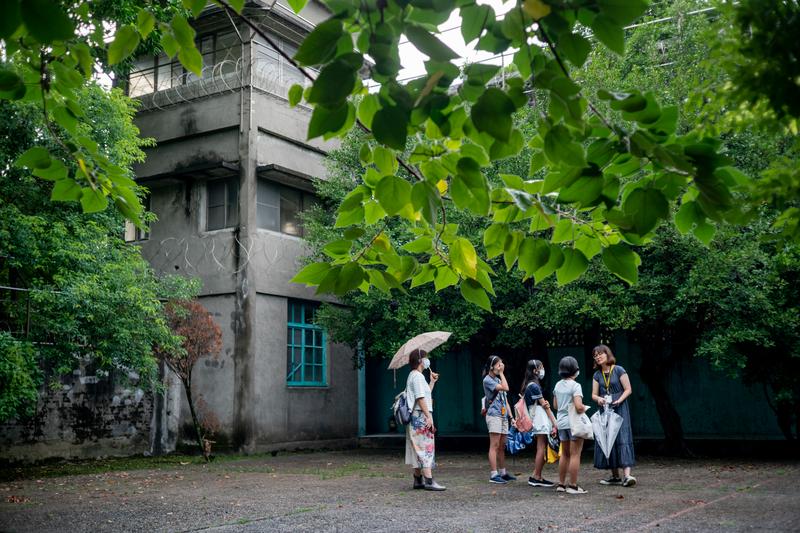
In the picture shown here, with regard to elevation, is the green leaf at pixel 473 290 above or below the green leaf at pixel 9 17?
below

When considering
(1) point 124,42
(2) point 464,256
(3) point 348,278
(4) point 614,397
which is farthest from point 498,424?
→ (1) point 124,42

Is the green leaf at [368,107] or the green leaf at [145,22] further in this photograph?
the green leaf at [145,22]

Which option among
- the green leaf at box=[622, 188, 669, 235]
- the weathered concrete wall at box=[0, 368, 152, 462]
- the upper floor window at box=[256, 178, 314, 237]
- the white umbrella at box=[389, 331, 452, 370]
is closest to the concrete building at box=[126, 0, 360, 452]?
the upper floor window at box=[256, 178, 314, 237]

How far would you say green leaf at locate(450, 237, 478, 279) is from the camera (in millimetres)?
2402

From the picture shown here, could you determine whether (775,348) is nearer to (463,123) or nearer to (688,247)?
(688,247)

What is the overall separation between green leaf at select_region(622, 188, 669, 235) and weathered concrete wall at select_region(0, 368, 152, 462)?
13.0 m

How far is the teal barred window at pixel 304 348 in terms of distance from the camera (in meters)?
17.6

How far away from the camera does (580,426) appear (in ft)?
28.3

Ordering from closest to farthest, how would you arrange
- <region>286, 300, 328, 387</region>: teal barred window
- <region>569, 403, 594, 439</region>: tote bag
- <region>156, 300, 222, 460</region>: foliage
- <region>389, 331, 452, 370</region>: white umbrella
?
<region>569, 403, 594, 439</region>: tote bag < <region>389, 331, 452, 370</region>: white umbrella < <region>156, 300, 222, 460</region>: foliage < <region>286, 300, 328, 387</region>: teal barred window

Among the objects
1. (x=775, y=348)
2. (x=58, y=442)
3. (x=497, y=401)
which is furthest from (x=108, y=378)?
(x=775, y=348)

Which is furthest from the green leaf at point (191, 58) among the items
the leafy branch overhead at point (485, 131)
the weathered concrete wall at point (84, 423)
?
the weathered concrete wall at point (84, 423)

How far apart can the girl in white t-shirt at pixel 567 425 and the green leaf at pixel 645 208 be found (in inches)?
274

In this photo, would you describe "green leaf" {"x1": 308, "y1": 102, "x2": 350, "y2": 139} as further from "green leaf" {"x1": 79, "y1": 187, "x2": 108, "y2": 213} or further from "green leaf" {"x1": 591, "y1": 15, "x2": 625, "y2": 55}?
"green leaf" {"x1": 79, "y1": 187, "x2": 108, "y2": 213}

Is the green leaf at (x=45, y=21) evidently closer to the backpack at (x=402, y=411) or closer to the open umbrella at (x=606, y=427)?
the backpack at (x=402, y=411)
